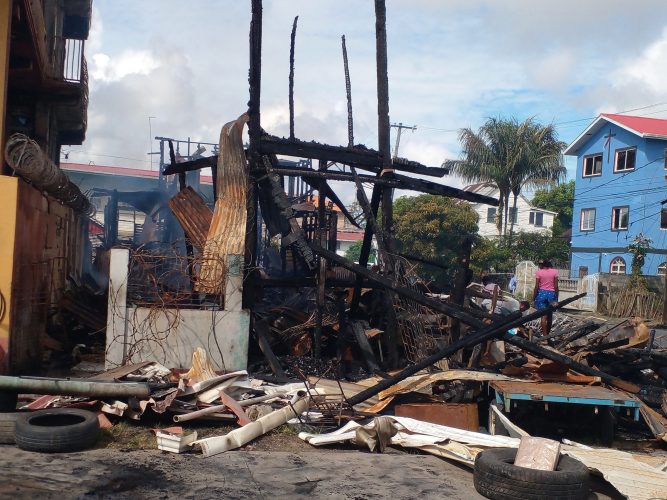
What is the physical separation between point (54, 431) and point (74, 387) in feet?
3.00

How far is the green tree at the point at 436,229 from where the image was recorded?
3541 cm

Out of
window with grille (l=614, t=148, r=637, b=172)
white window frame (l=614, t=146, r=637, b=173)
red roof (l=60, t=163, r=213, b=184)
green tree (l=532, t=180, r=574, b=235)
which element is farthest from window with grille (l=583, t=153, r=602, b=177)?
red roof (l=60, t=163, r=213, b=184)

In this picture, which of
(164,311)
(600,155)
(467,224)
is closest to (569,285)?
(467,224)

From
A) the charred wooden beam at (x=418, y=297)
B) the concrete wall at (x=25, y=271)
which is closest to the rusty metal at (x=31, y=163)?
the concrete wall at (x=25, y=271)

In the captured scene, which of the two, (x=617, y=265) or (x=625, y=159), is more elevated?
(x=625, y=159)

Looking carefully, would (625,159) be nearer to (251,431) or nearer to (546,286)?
(546,286)

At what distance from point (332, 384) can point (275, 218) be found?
3.51 metres

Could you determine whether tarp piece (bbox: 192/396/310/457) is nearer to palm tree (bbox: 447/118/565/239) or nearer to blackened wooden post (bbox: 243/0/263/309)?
blackened wooden post (bbox: 243/0/263/309)

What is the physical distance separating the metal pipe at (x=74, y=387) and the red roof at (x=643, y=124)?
35025mm

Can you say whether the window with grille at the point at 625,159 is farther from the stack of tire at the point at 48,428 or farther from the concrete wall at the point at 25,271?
the stack of tire at the point at 48,428

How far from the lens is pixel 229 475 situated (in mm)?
6105

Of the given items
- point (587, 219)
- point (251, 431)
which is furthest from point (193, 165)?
point (587, 219)

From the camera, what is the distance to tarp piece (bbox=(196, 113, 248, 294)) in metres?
9.79

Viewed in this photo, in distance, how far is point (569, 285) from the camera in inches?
1382
